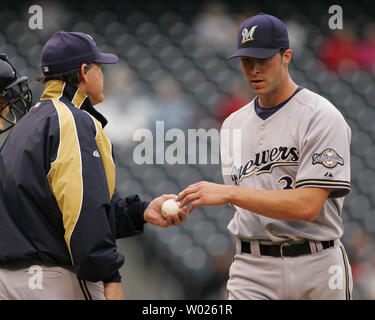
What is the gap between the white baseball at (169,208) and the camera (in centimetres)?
155

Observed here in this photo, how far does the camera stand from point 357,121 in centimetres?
243

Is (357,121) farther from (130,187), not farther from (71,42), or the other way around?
(71,42)

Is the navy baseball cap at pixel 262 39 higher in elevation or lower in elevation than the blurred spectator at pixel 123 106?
higher

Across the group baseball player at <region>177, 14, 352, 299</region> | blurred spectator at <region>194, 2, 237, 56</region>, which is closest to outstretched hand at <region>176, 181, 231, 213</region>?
baseball player at <region>177, 14, 352, 299</region>

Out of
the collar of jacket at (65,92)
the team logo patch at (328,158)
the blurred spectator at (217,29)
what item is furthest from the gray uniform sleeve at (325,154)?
the blurred spectator at (217,29)

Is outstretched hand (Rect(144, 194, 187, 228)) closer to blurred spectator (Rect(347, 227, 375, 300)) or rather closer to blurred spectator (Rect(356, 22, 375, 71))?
blurred spectator (Rect(347, 227, 375, 300))

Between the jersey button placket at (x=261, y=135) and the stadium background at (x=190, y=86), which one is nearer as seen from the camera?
the jersey button placket at (x=261, y=135)

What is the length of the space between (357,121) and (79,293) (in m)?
1.55

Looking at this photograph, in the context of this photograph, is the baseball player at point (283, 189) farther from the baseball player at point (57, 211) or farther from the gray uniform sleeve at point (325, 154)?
the baseball player at point (57, 211)

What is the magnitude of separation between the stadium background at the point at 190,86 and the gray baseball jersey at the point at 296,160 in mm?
759

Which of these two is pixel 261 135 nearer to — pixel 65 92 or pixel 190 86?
pixel 65 92

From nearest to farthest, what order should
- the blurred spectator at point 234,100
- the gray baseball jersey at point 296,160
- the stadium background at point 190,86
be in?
the gray baseball jersey at point 296,160 → the stadium background at point 190,86 → the blurred spectator at point 234,100

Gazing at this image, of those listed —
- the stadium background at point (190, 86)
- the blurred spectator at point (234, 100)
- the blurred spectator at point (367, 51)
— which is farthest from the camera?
the blurred spectator at point (367, 51)

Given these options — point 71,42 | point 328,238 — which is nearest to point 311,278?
point 328,238
